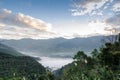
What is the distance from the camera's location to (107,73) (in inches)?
4865

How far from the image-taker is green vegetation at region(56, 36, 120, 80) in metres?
125

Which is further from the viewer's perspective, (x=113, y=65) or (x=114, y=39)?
(x=114, y=39)

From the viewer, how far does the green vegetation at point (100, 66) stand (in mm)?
124625

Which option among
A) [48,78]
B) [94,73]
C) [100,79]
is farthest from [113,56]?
[48,78]

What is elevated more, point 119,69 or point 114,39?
point 114,39

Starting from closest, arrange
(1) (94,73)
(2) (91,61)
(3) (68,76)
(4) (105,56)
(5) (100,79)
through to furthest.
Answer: (5) (100,79), (1) (94,73), (4) (105,56), (3) (68,76), (2) (91,61)

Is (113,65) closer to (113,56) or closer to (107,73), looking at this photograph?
(113,56)

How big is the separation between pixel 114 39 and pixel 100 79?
54067mm

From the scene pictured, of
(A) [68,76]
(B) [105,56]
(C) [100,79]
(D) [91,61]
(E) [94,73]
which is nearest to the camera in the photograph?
(C) [100,79]

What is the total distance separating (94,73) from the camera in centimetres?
13200

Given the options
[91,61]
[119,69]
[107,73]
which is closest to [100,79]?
[107,73]

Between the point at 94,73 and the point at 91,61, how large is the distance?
3081 centimetres

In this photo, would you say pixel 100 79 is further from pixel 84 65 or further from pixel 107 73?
pixel 84 65

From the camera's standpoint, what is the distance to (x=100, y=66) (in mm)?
136625
